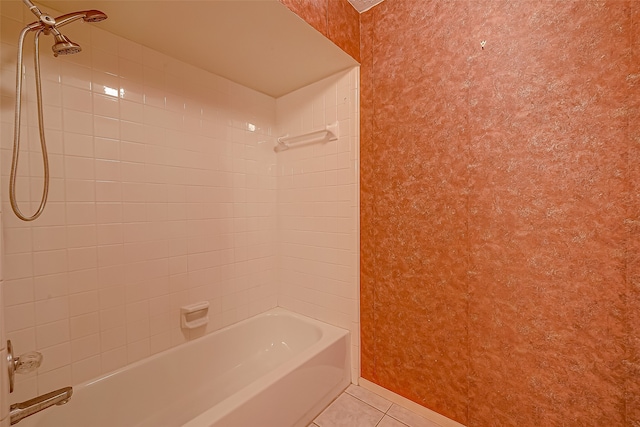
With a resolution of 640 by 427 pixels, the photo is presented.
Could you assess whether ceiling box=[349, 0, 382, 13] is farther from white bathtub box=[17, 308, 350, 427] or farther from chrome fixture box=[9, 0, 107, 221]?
white bathtub box=[17, 308, 350, 427]

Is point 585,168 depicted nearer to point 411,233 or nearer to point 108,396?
point 411,233

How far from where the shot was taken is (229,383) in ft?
5.56

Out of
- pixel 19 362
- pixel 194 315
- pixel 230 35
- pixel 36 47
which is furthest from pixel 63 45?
pixel 194 315

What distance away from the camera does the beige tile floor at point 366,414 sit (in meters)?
1.42

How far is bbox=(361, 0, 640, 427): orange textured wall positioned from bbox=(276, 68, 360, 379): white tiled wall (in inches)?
4.6

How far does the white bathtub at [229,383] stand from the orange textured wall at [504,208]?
15.4 inches

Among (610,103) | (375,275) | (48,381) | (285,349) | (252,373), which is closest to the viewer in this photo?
(610,103)

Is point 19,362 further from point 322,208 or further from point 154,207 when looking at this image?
point 322,208

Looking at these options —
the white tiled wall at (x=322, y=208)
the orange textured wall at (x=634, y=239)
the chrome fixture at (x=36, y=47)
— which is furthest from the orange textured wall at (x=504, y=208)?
the chrome fixture at (x=36, y=47)

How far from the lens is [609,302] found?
1.02 meters

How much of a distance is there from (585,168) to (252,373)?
210 cm

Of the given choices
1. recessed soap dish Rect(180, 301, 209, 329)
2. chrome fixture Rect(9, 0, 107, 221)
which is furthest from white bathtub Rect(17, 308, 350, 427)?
chrome fixture Rect(9, 0, 107, 221)

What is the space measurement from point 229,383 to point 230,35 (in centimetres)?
204

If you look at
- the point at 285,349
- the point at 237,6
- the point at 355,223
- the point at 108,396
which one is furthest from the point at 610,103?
the point at 108,396
